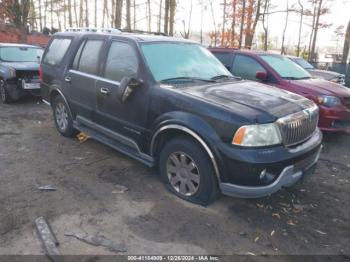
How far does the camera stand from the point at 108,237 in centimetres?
309

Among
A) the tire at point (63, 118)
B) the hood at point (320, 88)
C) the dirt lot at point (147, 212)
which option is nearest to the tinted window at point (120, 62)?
the dirt lot at point (147, 212)

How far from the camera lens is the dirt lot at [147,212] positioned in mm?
3043

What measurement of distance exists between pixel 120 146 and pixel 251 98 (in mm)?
1937

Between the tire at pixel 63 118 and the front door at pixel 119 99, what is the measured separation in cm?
110

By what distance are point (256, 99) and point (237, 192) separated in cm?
110

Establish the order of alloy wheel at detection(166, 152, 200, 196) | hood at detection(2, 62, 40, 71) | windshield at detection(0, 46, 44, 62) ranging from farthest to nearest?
windshield at detection(0, 46, 44, 62), hood at detection(2, 62, 40, 71), alloy wheel at detection(166, 152, 200, 196)

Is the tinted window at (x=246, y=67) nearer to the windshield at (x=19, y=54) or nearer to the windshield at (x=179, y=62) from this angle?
the windshield at (x=179, y=62)

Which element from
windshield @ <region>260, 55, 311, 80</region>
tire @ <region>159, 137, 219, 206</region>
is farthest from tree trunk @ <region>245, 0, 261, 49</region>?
tire @ <region>159, 137, 219, 206</region>

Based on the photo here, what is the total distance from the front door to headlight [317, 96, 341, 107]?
3808mm

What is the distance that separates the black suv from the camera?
3.26 meters

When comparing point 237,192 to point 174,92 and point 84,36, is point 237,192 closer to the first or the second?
point 174,92

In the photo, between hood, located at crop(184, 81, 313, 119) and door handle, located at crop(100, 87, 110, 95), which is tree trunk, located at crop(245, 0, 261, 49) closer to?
hood, located at crop(184, 81, 313, 119)

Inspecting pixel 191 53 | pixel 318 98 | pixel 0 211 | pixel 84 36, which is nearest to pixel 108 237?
pixel 0 211

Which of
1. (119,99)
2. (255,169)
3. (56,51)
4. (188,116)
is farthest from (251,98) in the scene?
(56,51)
